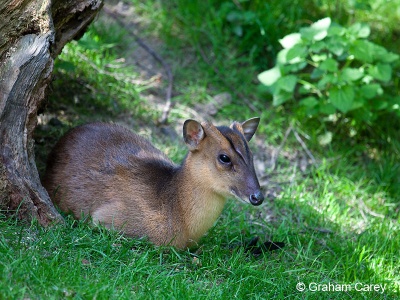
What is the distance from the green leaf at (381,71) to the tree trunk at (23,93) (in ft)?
12.1

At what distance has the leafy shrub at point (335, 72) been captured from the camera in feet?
23.0

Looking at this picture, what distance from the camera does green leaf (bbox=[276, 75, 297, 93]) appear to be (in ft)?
23.4

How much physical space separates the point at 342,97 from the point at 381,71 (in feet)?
1.78

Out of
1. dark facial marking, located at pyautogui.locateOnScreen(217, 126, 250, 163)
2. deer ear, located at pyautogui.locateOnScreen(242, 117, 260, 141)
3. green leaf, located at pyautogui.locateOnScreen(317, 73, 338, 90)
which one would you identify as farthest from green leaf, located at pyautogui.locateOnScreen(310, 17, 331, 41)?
dark facial marking, located at pyautogui.locateOnScreen(217, 126, 250, 163)

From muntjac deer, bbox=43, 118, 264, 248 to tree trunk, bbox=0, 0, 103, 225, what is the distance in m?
0.50

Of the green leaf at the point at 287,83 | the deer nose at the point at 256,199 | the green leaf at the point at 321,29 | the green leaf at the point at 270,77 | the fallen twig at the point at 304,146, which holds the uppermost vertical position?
the deer nose at the point at 256,199

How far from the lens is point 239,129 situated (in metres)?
5.34

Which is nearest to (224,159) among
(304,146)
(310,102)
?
(310,102)

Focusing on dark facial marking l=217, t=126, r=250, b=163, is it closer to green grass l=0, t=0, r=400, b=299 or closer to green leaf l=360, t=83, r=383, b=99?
green grass l=0, t=0, r=400, b=299

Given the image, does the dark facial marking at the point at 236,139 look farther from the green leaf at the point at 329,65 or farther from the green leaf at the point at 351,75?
the green leaf at the point at 351,75

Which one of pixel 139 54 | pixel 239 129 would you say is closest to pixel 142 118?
pixel 139 54

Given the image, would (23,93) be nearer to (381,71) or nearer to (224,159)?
(224,159)

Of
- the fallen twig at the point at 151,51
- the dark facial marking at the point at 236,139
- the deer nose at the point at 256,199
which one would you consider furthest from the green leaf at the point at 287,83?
the deer nose at the point at 256,199

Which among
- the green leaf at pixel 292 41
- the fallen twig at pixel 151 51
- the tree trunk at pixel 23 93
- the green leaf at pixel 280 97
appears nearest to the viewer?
the tree trunk at pixel 23 93
